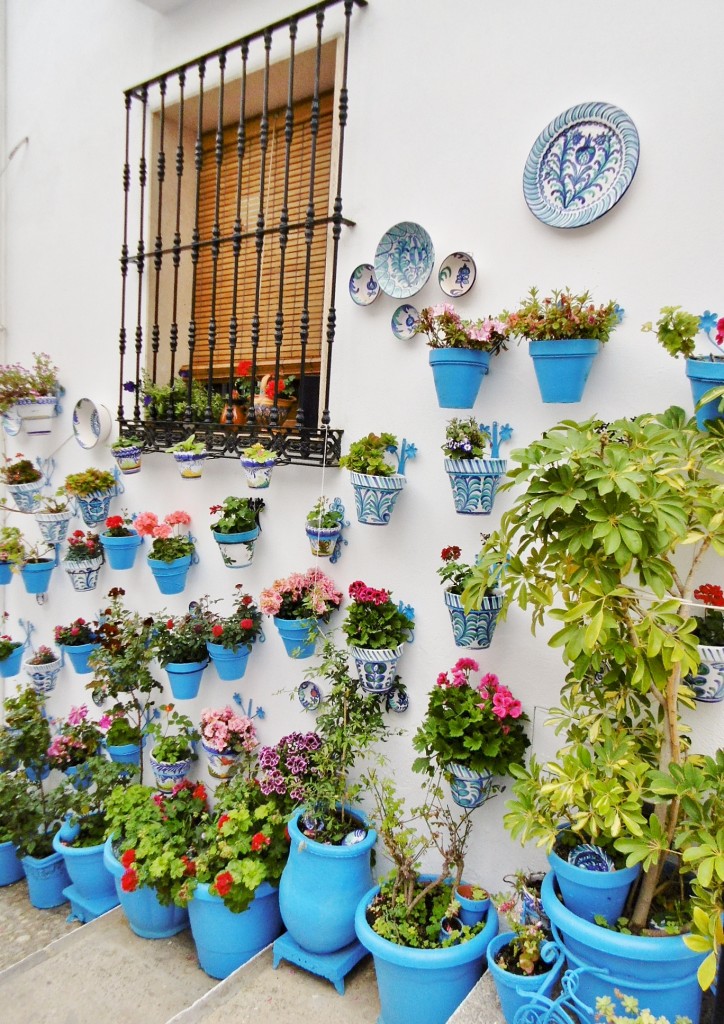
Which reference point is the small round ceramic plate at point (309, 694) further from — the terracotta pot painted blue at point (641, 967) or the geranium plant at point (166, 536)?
the terracotta pot painted blue at point (641, 967)

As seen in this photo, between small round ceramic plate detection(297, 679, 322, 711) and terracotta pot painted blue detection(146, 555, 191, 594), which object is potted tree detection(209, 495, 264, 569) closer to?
terracotta pot painted blue detection(146, 555, 191, 594)

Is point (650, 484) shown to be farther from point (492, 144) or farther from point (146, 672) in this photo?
point (146, 672)

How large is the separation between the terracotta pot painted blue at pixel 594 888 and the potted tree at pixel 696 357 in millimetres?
1075

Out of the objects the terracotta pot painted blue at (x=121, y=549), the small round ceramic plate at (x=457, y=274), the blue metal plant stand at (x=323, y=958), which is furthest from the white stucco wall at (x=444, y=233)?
the blue metal plant stand at (x=323, y=958)

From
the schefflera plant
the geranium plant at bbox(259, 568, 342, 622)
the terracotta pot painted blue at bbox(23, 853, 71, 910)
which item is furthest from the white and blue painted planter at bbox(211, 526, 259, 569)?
the terracotta pot painted blue at bbox(23, 853, 71, 910)

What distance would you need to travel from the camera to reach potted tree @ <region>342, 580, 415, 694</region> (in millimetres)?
2240

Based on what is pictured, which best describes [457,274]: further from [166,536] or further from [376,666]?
[166,536]

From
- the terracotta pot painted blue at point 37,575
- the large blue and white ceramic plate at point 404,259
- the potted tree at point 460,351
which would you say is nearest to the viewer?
the potted tree at point 460,351

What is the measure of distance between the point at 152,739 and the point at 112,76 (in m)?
3.39

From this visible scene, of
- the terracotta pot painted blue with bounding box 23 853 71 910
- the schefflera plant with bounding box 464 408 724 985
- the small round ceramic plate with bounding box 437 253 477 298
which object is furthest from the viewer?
the terracotta pot painted blue with bounding box 23 853 71 910

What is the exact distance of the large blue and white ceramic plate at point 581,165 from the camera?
72.0 inches

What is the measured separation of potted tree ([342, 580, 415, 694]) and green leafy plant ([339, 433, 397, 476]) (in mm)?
385

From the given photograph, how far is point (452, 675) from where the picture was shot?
215 cm

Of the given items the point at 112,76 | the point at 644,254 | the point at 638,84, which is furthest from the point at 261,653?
the point at 112,76
